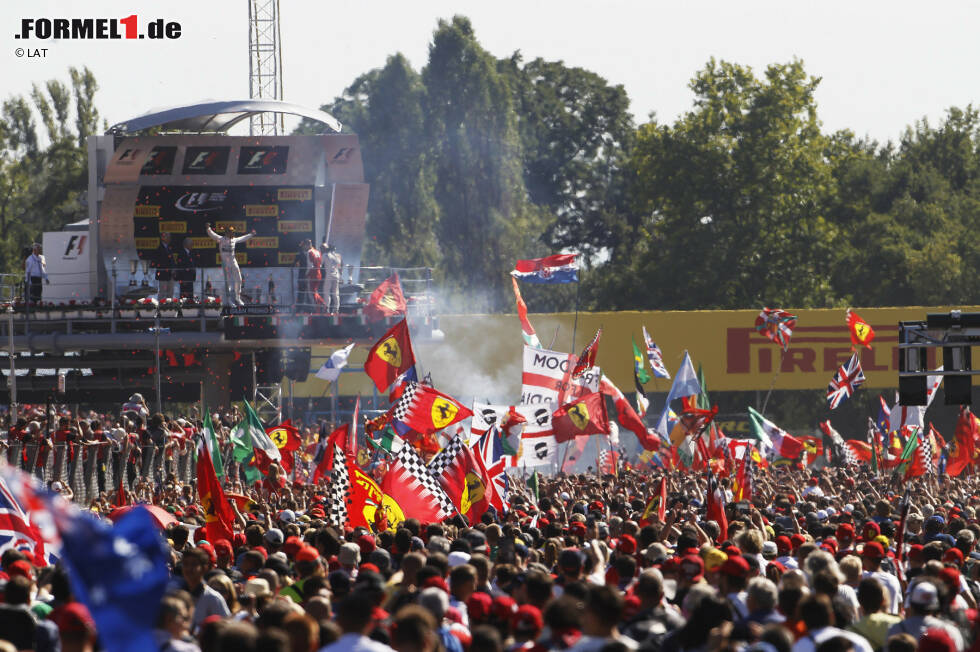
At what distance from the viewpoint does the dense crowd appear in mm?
6898

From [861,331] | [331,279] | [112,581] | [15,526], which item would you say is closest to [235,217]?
[331,279]

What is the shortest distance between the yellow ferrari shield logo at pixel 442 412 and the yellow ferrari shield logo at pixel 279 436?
5.08 metres

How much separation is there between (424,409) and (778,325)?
2173 cm

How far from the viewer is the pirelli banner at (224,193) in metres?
40.0

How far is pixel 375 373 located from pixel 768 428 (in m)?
7.45

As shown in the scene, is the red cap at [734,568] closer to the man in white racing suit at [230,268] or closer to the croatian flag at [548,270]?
the croatian flag at [548,270]

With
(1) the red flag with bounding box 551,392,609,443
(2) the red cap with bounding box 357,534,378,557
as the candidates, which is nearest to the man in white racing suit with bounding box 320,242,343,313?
(1) the red flag with bounding box 551,392,609,443

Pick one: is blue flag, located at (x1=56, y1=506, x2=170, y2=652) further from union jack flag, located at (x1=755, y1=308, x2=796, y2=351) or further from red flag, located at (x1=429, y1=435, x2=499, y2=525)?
union jack flag, located at (x1=755, y1=308, x2=796, y2=351)

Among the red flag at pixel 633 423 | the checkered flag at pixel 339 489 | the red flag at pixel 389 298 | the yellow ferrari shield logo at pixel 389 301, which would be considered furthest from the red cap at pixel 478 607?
the yellow ferrari shield logo at pixel 389 301

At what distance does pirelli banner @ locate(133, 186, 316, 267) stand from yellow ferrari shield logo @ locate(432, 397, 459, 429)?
20.8 m

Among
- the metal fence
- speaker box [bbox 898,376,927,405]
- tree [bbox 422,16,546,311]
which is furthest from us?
tree [bbox 422,16,546,311]

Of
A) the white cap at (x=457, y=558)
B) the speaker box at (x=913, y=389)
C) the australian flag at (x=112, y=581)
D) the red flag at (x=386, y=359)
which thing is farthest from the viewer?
the red flag at (x=386, y=359)

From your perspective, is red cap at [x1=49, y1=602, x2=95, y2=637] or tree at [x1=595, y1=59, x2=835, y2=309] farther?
tree at [x1=595, y1=59, x2=835, y2=309]

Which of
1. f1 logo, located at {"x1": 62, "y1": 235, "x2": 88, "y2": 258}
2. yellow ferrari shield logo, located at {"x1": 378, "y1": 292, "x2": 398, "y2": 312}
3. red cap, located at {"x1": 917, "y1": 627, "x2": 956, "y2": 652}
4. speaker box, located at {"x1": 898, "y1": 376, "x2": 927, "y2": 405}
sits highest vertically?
f1 logo, located at {"x1": 62, "y1": 235, "x2": 88, "y2": 258}
